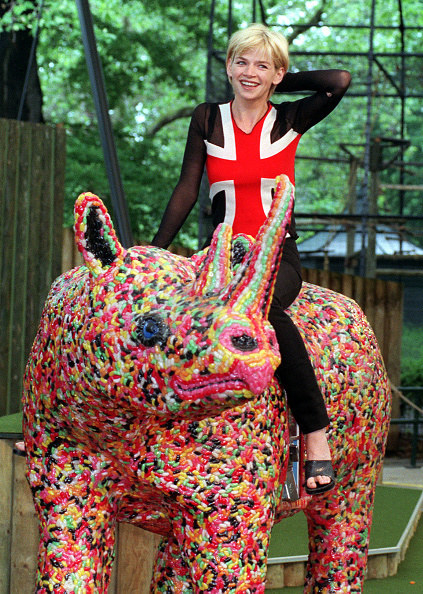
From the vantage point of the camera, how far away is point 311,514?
294cm

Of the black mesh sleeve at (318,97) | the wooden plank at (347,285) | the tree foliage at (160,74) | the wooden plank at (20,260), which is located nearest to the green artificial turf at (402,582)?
the wooden plank at (20,260)

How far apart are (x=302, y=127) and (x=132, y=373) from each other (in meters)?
1.09

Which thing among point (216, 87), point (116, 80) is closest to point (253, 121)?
point (216, 87)

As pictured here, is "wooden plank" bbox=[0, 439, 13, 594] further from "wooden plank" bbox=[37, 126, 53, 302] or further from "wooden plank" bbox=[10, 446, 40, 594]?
"wooden plank" bbox=[37, 126, 53, 302]

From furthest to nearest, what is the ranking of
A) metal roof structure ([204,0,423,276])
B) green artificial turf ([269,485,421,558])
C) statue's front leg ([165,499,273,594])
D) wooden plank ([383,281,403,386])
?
metal roof structure ([204,0,423,276]), wooden plank ([383,281,403,386]), green artificial turf ([269,485,421,558]), statue's front leg ([165,499,273,594])

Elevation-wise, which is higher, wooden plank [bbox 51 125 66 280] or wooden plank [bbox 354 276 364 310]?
wooden plank [bbox 51 125 66 280]

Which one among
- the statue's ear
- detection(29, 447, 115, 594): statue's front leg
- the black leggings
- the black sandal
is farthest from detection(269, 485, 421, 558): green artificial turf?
the statue's ear

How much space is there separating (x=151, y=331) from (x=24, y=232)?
157 inches

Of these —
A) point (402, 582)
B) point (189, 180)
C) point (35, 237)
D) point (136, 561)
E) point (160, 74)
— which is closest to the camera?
point (189, 180)

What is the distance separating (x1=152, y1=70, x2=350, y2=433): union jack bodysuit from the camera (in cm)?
261

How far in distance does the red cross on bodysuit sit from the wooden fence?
331 cm

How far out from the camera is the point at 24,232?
5762mm

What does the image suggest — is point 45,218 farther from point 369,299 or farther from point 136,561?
point 369,299

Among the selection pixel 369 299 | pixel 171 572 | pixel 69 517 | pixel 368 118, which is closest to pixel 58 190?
pixel 171 572
